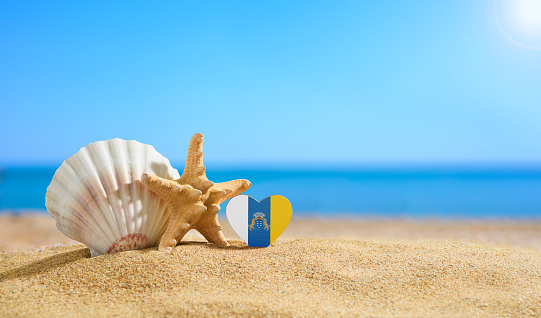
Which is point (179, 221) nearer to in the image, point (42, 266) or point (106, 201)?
point (106, 201)

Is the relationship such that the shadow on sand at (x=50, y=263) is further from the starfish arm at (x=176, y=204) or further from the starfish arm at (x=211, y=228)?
the starfish arm at (x=176, y=204)

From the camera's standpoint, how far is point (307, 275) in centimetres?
365

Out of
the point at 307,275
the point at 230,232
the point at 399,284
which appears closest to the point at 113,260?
the point at 307,275

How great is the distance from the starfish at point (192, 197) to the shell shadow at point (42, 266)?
1.10 metres

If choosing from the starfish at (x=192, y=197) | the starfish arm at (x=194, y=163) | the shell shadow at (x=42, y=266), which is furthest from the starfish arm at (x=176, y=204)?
the shell shadow at (x=42, y=266)

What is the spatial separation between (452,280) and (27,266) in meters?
4.67

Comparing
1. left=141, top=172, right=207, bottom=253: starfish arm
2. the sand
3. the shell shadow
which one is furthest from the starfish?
the shell shadow

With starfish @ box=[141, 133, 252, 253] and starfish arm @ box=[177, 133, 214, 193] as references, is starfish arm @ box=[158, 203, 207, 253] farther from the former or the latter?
starfish arm @ box=[177, 133, 214, 193]

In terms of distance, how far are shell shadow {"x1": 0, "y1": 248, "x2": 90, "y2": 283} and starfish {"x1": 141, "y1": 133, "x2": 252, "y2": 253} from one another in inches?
43.1

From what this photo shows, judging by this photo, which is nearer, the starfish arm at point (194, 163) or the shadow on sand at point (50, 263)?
the shadow on sand at point (50, 263)

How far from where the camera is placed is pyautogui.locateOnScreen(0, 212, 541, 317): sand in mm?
3050

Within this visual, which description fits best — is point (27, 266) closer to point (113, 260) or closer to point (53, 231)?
point (113, 260)

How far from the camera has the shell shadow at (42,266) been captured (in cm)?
407

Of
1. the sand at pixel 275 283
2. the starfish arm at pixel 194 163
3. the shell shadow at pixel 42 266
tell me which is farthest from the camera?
the starfish arm at pixel 194 163
